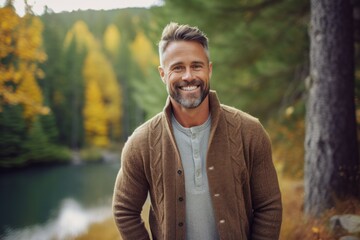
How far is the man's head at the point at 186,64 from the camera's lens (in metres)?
1.75

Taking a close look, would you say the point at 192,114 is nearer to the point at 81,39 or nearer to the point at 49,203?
the point at 49,203

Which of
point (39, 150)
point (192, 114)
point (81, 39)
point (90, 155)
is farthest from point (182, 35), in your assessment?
point (81, 39)

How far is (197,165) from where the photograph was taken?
1754 millimetres

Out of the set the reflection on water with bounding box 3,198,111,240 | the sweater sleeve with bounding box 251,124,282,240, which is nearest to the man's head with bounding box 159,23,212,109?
the sweater sleeve with bounding box 251,124,282,240

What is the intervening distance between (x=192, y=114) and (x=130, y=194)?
584mm

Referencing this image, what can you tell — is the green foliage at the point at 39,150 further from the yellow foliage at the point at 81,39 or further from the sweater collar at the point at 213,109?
the yellow foliage at the point at 81,39

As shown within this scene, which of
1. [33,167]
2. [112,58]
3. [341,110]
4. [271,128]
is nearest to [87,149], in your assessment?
[33,167]

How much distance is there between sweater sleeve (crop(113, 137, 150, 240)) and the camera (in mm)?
1832

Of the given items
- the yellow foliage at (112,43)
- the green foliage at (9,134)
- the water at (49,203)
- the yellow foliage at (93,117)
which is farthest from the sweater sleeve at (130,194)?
the yellow foliage at (112,43)

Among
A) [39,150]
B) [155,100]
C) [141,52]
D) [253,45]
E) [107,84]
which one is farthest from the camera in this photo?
[141,52]

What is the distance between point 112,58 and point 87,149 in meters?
14.6

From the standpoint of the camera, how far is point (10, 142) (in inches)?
398

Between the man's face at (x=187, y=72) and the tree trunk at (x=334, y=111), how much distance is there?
2.29 meters

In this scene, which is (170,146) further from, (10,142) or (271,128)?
(10,142)
